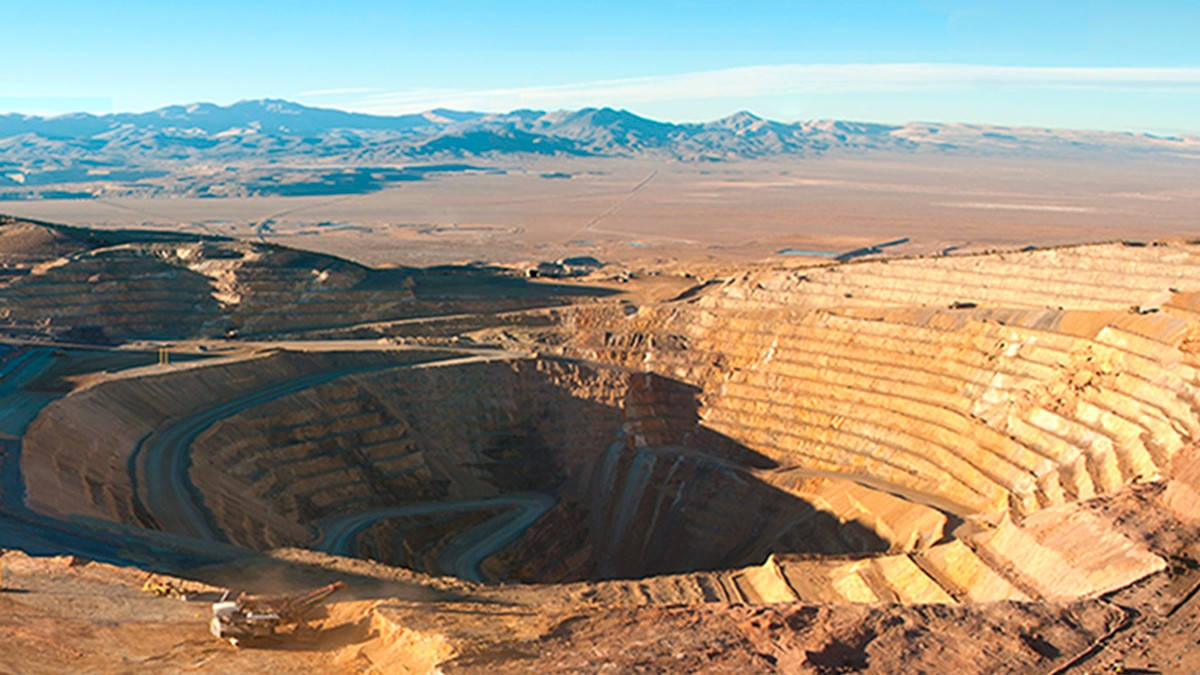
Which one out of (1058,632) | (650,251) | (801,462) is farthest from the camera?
(650,251)

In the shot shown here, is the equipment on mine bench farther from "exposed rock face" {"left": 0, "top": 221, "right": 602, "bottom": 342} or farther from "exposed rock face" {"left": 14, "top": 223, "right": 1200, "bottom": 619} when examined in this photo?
"exposed rock face" {"left": 0, "top": 221, "right": 602, "bottom": 342}

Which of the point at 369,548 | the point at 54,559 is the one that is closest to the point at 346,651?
the point at 54,559

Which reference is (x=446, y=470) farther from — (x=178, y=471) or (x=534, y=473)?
(x=178, y=471)

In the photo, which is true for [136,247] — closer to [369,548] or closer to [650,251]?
[369,548]

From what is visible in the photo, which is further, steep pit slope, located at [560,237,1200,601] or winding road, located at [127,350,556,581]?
winding road, located at [127,350,556,581]

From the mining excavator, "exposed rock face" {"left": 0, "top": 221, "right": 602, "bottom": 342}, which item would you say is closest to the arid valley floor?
"exposed rock face" {"left": 0, "top": 221, "right": 602, "bottom": 342}

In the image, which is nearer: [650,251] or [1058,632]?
[1058,632]
